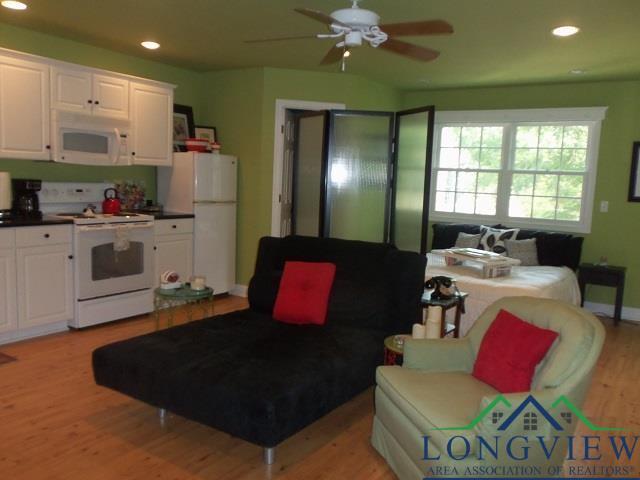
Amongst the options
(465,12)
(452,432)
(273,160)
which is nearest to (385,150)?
(273,160)

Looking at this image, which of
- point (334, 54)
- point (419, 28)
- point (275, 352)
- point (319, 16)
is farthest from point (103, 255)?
point (419, 28)

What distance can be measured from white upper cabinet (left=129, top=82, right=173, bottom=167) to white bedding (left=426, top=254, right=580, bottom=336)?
279 cm

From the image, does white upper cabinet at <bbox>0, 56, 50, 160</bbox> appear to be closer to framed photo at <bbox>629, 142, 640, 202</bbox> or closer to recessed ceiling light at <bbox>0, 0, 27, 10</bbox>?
recessed ceiling light at <bbox>0, 0, 27, 10</bbox>

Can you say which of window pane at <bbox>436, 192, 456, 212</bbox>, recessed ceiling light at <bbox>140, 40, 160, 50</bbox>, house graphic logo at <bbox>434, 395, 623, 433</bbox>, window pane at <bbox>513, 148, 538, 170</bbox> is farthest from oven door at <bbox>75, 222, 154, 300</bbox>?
window pane at <bbox>513, 148, 538, 170</bbox>

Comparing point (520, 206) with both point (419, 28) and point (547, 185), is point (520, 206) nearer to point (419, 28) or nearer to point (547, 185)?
point (547, 185)

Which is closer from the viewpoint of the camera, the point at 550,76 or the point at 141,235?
the point at 141,235

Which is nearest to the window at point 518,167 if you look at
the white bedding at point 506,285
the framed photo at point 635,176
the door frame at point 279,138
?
the framed photo at point 635,176

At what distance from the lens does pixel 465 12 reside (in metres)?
3.45

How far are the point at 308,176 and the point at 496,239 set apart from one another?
211 cm

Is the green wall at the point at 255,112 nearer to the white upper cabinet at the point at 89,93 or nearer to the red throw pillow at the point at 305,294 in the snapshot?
the white upper cabinet at the point at 89,93

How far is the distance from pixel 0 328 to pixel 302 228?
3.03m

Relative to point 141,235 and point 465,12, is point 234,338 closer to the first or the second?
point 141,235

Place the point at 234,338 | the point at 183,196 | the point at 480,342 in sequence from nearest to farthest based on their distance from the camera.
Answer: the point at 480,342 → the point at 234,338 → the point at 183,196
